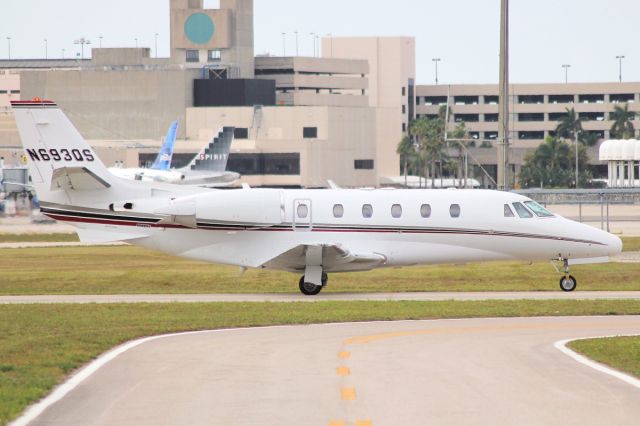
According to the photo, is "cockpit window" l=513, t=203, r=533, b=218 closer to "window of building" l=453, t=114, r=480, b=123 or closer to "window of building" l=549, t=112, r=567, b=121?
"window of building" l=549, t=112, r=567, b=121

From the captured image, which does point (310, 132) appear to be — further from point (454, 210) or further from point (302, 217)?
point (302, 217)

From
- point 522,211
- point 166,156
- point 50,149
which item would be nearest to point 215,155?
point 166,156

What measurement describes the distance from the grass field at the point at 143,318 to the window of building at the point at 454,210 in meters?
4.10

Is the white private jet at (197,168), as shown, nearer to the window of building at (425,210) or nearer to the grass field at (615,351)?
the window of building at (425,210)

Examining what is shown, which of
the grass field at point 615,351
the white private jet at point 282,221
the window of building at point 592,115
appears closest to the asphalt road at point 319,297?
the white private jet at point 282,221

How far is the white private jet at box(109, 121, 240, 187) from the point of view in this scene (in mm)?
93812

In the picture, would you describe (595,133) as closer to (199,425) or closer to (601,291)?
(601,291)

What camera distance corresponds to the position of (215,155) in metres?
111

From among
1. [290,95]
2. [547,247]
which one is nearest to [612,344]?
[547,247]

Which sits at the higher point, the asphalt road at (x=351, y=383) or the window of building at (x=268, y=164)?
the window of building at (x=268, y=164)

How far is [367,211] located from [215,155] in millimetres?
78388

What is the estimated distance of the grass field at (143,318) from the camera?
1919 centimetres

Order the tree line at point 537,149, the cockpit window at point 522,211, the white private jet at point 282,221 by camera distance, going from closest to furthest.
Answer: the white private jet at point 282,221 < the cockpit window at point 522,211 < the tree line at point 537,149

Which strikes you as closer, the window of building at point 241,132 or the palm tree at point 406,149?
the window of building at point 241,132
